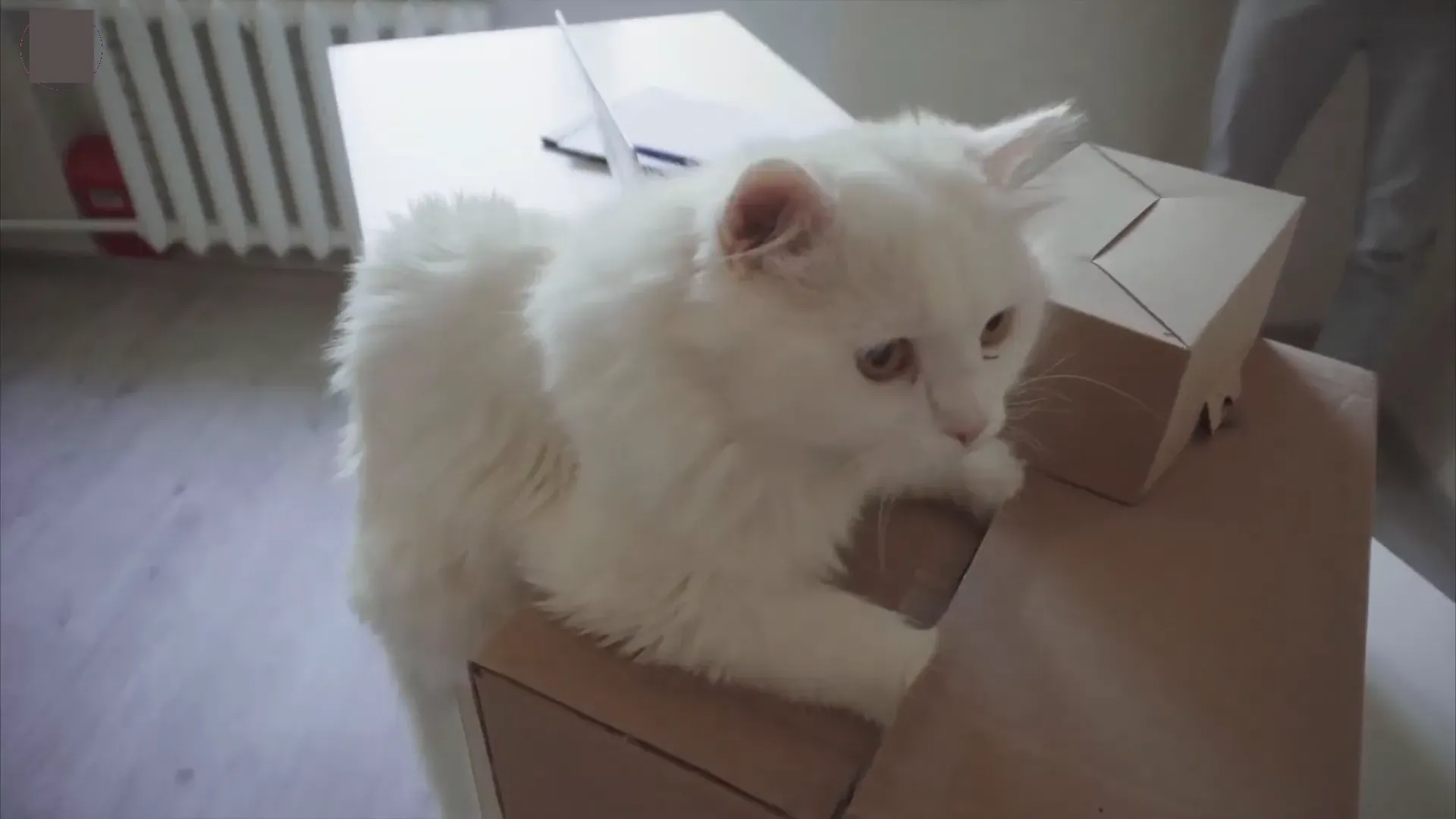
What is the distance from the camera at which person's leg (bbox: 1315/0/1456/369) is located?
1.50 meters

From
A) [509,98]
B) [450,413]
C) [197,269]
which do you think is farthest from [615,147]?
[197,269]

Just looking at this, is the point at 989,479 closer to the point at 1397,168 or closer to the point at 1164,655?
the point at 1164,655

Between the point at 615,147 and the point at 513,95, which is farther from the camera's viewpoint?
the point at 513,95

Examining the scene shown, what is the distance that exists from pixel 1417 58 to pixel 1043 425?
50.8 inches

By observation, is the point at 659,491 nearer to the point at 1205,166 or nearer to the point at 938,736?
the point at 938,736

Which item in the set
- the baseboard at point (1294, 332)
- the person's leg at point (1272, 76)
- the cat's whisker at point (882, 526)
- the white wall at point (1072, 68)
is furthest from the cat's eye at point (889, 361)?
the baseboard at point (1294, 332)

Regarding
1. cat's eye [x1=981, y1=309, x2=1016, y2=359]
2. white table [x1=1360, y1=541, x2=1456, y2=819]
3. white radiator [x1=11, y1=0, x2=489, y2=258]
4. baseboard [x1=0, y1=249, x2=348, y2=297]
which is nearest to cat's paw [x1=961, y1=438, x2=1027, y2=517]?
cat's eye [x1=981, y1=309, x2=1016, y2=359]

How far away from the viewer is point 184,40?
189cm

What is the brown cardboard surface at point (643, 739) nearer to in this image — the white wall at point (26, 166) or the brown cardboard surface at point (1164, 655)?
the brown cardboard surface at point (1164, 655)

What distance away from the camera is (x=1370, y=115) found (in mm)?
1676

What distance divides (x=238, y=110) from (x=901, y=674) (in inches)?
76.0

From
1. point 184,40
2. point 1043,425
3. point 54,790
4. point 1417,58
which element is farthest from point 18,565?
point 1417,58

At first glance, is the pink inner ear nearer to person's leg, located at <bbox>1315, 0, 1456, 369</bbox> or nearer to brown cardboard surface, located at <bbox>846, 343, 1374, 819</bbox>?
brown cardboard surface, located at <bbox>846, 343, 1374, 819</bbox>

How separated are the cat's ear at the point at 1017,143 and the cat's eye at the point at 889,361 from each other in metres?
0.14
